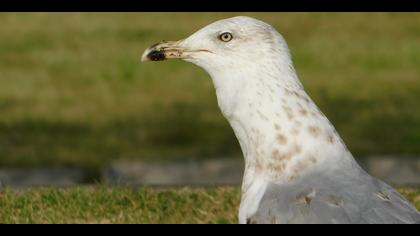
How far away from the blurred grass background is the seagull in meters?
4.51

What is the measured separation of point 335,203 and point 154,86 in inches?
354

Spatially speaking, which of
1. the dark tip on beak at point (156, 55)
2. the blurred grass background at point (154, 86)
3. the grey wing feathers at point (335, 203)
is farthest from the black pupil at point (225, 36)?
the blurred grass background at point (154, 86)

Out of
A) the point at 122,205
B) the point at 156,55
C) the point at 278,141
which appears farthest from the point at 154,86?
the point at 278,141

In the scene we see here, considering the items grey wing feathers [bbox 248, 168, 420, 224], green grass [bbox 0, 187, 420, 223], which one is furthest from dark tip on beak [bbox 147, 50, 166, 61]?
green grass [bbox 0, 187, 420, 223]

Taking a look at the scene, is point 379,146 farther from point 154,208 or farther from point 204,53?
point 204,53

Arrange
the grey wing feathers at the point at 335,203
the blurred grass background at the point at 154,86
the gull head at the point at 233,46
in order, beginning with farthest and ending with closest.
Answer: the blurred grass background at the point at 154,86 → the gull head at the point at 233,46 → the grey wing feathers at the point at 335,203

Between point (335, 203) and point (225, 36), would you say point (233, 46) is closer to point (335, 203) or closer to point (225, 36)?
point (225, 36)

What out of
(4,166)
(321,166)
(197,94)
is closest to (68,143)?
(4,166)

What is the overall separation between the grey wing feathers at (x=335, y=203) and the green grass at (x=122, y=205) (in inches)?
73.0

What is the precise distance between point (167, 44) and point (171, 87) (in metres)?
7.80

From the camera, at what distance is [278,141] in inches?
217

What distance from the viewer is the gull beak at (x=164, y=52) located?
6020 millimetres

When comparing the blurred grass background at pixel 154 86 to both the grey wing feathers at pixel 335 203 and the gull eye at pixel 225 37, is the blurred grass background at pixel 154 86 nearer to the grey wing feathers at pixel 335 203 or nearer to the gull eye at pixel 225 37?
the gull eye at pixel 225 37

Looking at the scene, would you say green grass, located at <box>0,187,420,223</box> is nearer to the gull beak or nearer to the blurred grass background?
the gull beak
